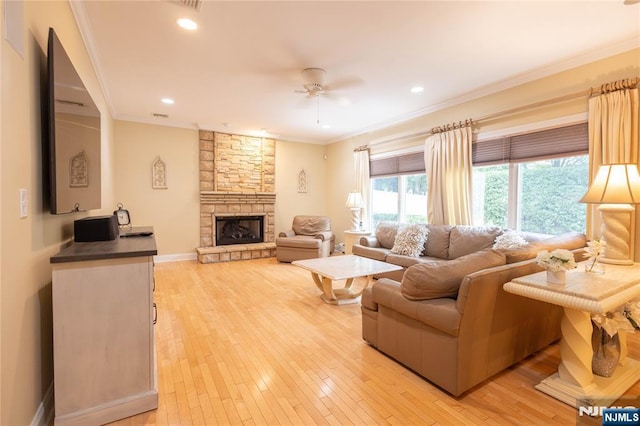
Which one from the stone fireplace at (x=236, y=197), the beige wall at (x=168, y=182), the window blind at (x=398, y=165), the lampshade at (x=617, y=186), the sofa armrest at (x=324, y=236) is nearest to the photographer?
the lampshade at (x=617, y=186)

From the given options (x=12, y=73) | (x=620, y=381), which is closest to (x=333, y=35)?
(x=12, y=73)

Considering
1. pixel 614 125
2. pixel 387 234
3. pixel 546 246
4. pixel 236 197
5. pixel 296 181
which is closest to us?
pixel 546 246

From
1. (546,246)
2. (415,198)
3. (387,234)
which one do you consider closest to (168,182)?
(387,234)

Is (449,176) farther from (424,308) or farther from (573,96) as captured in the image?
(424,308)

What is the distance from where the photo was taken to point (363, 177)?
620 centimetres

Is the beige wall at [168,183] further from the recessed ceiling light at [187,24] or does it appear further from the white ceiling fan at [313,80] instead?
the recessed ceiling light at [187,24]

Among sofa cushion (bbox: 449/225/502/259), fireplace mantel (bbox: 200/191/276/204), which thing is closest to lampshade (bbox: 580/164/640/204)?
sofa cushion (bbox: 449/225/502/259)

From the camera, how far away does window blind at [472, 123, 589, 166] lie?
127 inches

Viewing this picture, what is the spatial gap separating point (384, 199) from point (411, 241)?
1.85m

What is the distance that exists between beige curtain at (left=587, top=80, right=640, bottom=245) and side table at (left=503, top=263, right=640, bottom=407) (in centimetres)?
146

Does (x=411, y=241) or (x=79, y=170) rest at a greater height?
(x=79, y=170)

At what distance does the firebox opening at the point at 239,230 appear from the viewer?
21.0ft

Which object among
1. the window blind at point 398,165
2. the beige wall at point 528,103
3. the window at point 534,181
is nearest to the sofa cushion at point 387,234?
the window blind at point 398,165

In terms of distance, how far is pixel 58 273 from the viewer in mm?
1568
